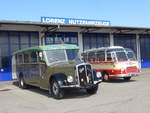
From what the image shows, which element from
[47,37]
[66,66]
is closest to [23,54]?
[66,66]

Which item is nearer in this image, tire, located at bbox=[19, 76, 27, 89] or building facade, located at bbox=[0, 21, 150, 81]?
tire, located at bbox=[19, 76, 27, 89]

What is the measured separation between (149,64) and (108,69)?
49.5ft

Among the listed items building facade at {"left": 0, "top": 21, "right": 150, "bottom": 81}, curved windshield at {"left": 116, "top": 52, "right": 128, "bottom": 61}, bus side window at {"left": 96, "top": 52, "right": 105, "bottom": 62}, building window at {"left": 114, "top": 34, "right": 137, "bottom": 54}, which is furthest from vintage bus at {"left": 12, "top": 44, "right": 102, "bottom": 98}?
building window at {"left": 114, "top": 34, "right": 137, "bottom": 54}

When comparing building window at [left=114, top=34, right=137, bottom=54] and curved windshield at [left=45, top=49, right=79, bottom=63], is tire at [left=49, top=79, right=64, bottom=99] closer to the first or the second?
curved windshield at [left=45, top=49, right=79, bottom=63]

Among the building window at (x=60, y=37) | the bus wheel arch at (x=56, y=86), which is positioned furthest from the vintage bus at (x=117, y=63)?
the building window at (x=60, y=37)

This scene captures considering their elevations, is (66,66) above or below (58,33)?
below

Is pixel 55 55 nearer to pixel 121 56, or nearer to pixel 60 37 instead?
pixel 121 56

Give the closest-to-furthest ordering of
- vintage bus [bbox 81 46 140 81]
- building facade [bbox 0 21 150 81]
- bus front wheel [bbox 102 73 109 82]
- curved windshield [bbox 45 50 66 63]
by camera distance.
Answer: curved windshield [bbox 45 50 66 63] → vintage bus [bbox 81 46 140 81] → bus front wheel [bbox 102 73 109 82] → building facade [bbox 0 21 150 81]

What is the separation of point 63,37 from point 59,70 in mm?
13461

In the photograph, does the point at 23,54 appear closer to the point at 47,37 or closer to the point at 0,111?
the point at 0,111

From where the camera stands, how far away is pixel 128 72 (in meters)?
16.2

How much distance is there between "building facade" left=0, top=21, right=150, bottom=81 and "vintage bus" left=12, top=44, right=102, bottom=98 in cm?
785

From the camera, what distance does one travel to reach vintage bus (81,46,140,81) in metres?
16.3

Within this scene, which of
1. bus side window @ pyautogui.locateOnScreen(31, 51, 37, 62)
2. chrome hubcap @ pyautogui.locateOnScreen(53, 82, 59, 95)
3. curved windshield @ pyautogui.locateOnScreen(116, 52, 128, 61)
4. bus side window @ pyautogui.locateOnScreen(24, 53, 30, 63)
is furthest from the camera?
curved windshield @ pyautogui.locateOnScreen(116, 52, 128, 61)
